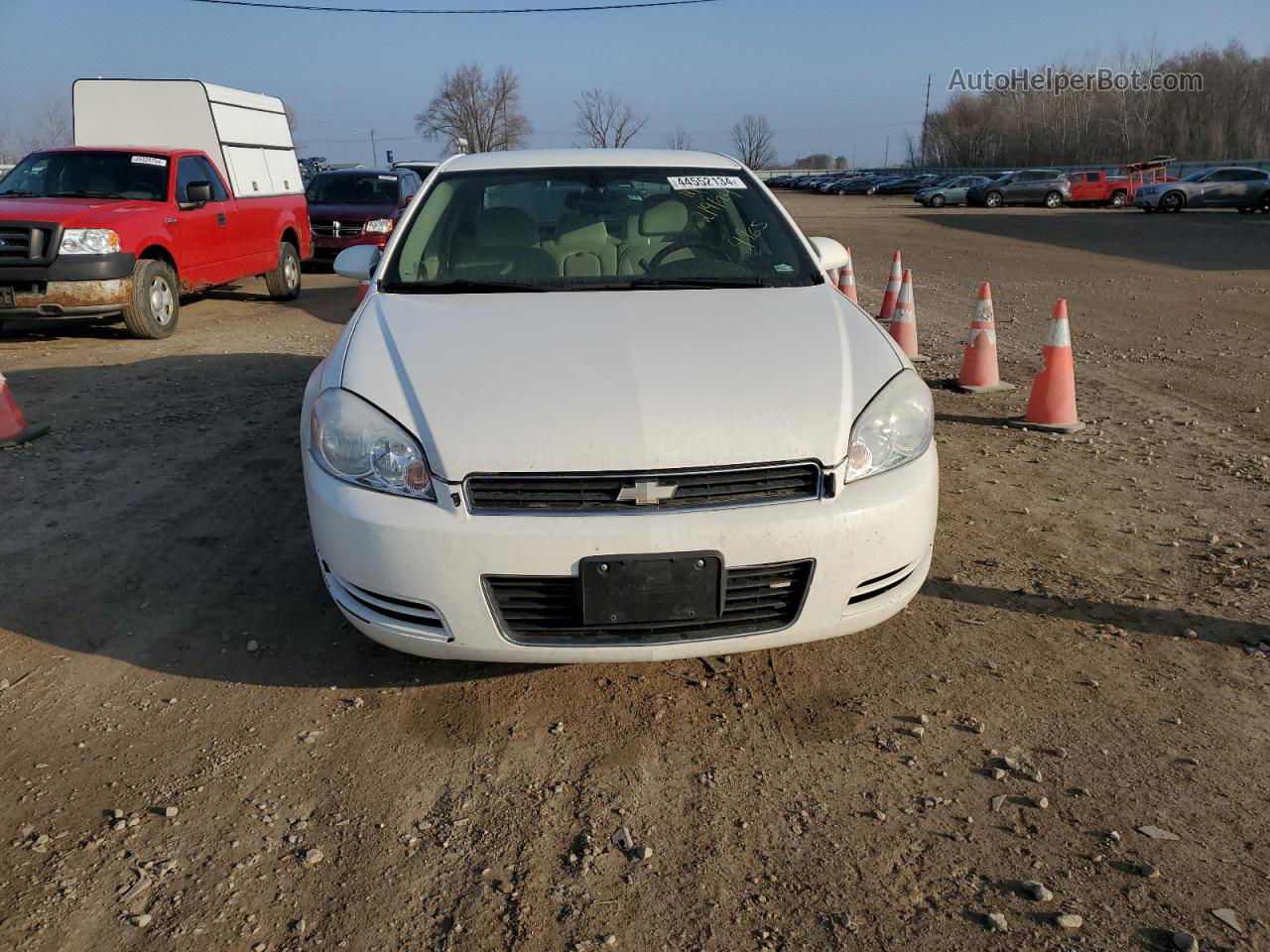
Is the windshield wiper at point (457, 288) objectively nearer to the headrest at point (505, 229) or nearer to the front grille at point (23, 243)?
the headrest at point (505, 229)

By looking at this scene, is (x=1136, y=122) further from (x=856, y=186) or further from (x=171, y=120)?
(x=171, y=120)

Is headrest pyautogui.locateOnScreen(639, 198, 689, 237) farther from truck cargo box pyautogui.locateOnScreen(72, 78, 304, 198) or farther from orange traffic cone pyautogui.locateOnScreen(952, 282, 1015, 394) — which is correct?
truck cargo box pyautogui.locateOnScreen(72, 78, 304, 198)

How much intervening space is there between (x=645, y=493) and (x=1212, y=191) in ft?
121

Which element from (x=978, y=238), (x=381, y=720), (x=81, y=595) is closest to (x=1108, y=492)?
(x=381, y=720)

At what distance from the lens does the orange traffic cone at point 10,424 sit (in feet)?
18.1

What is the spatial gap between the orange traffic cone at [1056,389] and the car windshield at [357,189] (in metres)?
11.9

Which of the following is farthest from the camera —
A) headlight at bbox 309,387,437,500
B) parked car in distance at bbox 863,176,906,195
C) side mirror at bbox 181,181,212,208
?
parked car in distance at bbox 863,176,906,195

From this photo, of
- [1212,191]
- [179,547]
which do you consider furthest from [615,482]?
[1212,191]

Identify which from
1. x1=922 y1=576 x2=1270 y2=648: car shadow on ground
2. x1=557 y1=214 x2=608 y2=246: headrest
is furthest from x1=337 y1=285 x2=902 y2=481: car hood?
x1=922 y1=576 x2=1270 y2=648: car shadow on ground

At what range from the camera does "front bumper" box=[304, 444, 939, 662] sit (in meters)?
2.46

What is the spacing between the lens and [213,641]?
3.31 metres

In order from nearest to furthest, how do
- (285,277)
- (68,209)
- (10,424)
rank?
1. (10,424)
2. (68,209)
3. (285,277)

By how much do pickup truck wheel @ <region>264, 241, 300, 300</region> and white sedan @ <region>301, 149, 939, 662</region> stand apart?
33.0ft

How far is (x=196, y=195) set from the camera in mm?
9586
